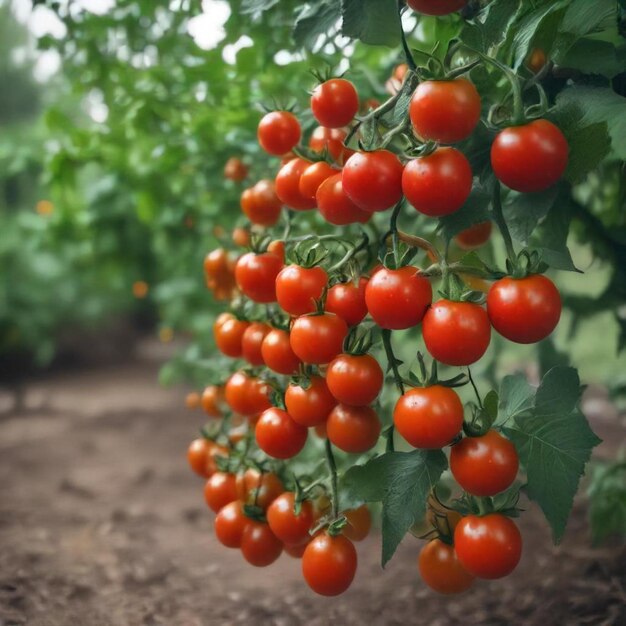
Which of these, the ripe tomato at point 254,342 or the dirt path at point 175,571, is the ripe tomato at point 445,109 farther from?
the dirt path at point 175,571

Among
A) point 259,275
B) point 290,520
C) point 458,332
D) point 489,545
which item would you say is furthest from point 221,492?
point 458,332

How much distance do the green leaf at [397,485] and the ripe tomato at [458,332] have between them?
17cm

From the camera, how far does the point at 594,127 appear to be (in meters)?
0.88

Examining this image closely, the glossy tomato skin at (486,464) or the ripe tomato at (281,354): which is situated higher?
the ripe tomato at (281,354)

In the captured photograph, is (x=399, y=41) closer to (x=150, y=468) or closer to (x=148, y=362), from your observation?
(x=150, y=468)

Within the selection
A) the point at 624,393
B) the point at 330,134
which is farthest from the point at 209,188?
the point at 624,393

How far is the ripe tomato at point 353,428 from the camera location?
104 cm

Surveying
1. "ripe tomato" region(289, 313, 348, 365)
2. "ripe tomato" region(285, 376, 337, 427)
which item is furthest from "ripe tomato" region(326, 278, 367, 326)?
"ripe tomato" region(285, 376, 337, 427)

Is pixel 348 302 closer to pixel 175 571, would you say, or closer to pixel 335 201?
pixel 335 201

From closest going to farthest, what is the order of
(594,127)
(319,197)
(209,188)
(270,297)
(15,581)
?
1. (594,127)
2. (319,197)
3. (270,297)
4. (15,581)
5. (209,188)

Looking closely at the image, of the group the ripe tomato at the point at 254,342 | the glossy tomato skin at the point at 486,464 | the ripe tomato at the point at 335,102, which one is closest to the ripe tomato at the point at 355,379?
the glossy tomato skin at the point at 486,464

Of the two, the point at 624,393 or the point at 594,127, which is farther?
the point at 624,393

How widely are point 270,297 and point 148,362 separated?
4.74m

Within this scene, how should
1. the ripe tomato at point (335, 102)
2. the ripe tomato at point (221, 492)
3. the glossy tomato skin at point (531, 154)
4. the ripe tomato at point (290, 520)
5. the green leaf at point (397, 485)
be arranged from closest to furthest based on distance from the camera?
the glossy tomato skin at point (531, 154), the green leaf at point (397, 485), the ripe tomato at point (335, 102), the ripe tomato at point (290, 520), the ripe tomato at point (221, 492)
